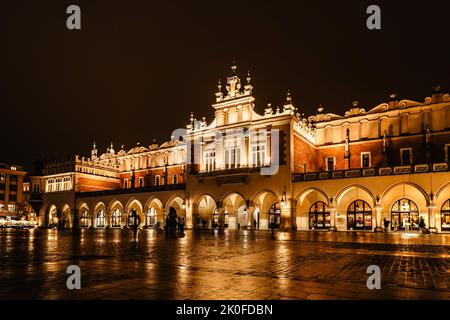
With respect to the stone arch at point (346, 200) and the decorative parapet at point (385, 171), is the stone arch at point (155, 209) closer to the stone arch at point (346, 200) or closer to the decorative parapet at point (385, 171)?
the stone arch at point (346, 200)

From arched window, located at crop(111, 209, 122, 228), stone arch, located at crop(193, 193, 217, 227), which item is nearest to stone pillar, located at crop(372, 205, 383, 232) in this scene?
stone arch, located at crop(193, 193, 217, 227)

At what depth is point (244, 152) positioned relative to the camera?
41500 mm

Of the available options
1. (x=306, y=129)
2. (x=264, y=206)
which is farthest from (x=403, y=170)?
(x=264, y=206)

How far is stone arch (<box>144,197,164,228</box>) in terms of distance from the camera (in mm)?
49344

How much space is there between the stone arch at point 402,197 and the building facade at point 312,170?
78mm

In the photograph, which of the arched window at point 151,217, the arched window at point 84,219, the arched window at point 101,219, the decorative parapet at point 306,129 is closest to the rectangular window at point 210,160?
the decorative parapet at point 306,129

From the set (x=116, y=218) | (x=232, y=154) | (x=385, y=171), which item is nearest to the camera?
(x=385, y=171)

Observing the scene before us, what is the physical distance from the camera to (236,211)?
147ft

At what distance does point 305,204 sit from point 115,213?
28.3 m

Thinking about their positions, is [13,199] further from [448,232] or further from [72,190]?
[448,232]

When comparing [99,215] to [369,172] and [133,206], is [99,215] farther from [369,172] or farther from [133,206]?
[369,172]

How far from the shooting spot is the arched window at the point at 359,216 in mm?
37094

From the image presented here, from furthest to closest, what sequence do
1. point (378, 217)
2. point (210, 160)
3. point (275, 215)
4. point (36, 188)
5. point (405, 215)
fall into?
point (36, 188), point (210, 160), point (275, 215), point (405, 215), point (378, 217)

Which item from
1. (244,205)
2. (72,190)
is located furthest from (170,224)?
(72,190)
